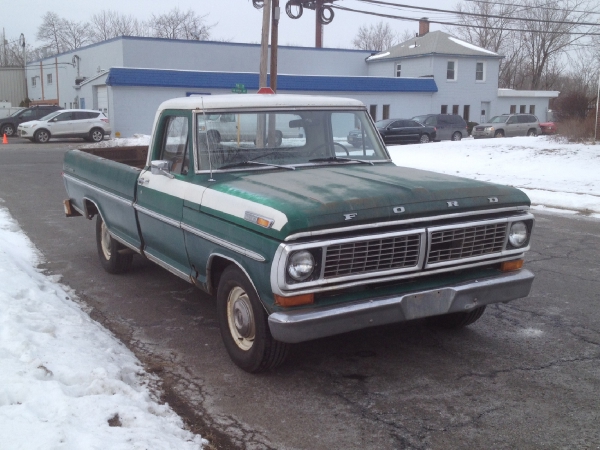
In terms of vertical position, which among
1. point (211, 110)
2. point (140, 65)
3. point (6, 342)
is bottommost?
point (6, 342)

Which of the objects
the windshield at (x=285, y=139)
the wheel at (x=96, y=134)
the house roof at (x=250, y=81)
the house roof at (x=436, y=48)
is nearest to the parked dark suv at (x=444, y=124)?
the house roof at (x=250, y=81)

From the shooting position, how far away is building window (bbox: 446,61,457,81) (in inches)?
1861

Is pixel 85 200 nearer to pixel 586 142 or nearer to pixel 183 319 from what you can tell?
pixel 183 319

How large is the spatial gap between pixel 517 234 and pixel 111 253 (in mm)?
4395

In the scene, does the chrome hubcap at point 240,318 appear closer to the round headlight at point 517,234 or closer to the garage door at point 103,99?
the round headlight at point 517,234

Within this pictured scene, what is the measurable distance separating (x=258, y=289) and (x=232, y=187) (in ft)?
2.93

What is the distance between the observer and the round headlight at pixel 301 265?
3.96 m

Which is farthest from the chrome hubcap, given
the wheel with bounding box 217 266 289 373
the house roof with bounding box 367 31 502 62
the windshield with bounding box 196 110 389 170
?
the house roof with bounding box 367 31 502 62

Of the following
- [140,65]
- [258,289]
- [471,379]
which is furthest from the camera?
[140,65]

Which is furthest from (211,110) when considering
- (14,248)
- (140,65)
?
(140,65)

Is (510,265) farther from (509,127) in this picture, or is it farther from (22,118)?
(22,118)

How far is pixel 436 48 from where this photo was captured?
153 ft

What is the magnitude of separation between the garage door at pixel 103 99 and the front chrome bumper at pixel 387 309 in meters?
37.3

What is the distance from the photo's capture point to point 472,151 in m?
21.5
